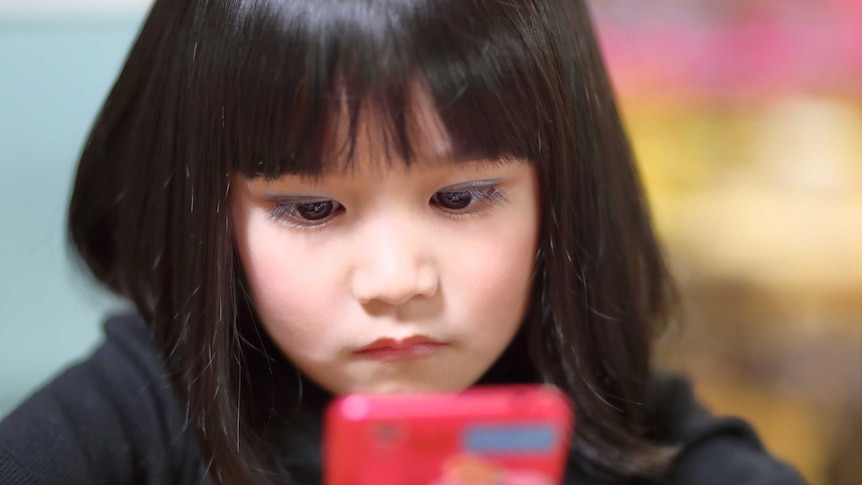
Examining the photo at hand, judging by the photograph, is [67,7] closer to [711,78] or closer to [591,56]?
[591,56]

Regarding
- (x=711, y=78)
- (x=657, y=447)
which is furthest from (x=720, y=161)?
(x=657, y=447)

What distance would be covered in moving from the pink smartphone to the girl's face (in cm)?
9

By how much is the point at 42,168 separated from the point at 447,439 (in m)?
0.60

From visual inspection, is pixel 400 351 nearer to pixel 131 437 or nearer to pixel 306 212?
pixel 306 212

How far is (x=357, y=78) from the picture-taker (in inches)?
18.5

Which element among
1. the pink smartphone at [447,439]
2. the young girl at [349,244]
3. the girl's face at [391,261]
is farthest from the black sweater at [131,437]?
the pink smartphone at [447,439]

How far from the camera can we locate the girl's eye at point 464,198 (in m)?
0.51

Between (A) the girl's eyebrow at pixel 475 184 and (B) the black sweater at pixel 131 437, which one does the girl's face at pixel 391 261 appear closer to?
(A) the girl's eyebrow at pixel 475 184

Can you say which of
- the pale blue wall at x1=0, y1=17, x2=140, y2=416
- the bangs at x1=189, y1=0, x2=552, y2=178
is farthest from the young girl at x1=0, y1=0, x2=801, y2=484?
the pale blue wall at x1=0, y1=17, x2=140, y2=416

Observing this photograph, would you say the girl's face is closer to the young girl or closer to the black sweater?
the young girl

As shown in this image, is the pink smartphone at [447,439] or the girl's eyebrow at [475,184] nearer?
the pink smartphone at [447,439]

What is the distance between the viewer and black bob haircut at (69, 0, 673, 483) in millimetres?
475

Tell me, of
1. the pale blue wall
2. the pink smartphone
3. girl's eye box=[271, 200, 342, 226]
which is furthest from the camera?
the pale blue wall

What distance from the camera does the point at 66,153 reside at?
2.84 feet
